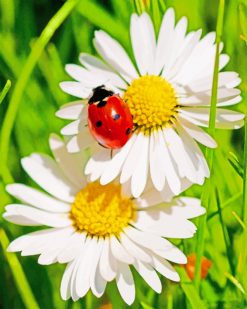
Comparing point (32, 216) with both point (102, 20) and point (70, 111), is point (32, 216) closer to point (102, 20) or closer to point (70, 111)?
point (70, 111)


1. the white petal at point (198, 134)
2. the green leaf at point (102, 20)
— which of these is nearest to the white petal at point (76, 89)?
the white petal at point (198, 134)

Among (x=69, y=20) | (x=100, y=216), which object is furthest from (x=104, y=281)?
(x=69, y=20)

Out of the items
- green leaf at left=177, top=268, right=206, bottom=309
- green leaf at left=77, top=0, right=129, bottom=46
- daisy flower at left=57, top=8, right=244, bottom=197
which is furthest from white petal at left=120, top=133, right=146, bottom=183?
green leaf at left=77, top=0, right=129, bottom=46

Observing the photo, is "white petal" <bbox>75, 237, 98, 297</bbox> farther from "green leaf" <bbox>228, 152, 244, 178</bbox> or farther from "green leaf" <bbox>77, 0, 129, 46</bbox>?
"green leaf" <bbox>77, 0, 129, 46</bbox>

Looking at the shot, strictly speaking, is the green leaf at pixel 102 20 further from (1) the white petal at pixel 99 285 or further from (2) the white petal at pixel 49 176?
(1) the white petal at pixel 99 285

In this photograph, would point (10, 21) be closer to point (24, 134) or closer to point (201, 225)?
point (24, 134)

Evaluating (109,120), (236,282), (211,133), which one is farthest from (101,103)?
(236,282)

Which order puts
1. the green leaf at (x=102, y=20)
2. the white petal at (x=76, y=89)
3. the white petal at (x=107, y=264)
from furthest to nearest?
the green leaf at (x=102, y=20) < the white petal at (x=76, y=89) < the white petal at (x=107, y=264)

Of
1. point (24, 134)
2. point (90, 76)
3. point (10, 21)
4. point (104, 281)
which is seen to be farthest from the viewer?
point (10, 21)
